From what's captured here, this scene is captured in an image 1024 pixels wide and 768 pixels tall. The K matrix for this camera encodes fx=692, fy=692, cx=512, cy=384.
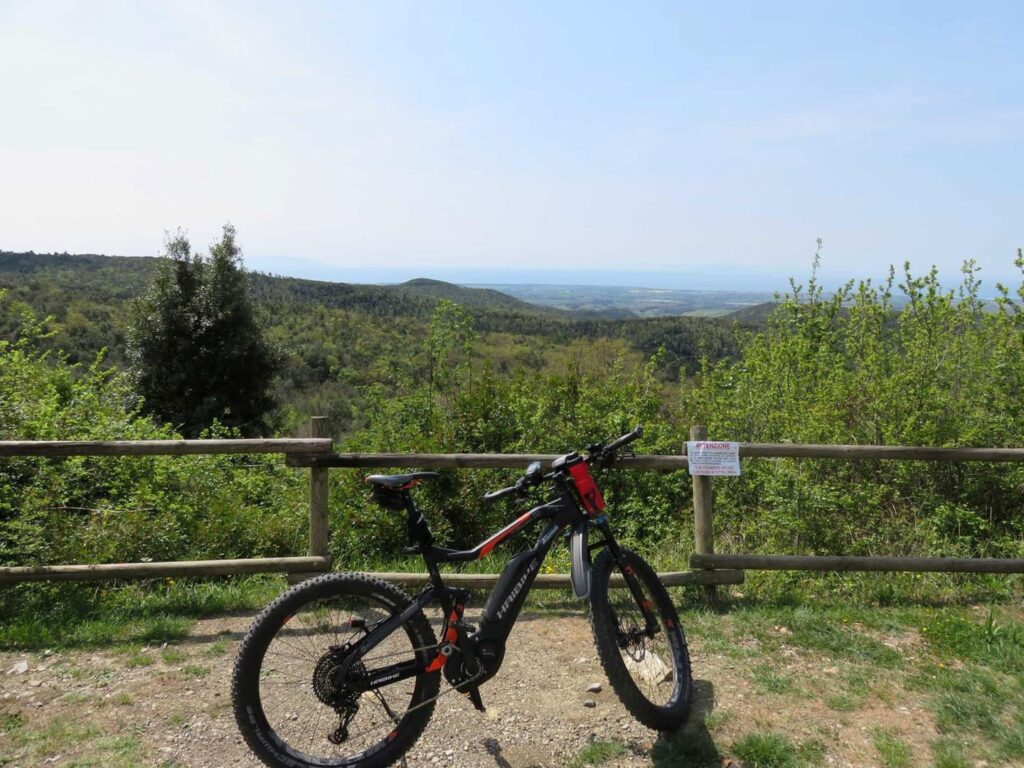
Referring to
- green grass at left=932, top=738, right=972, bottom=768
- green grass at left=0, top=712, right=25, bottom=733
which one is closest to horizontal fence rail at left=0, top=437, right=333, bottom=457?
green grass at left=0, top=712, right=25, bottom=733

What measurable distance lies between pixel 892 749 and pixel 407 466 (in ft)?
10.4

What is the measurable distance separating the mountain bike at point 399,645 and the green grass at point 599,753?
0.19 m

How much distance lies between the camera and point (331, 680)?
114 inches

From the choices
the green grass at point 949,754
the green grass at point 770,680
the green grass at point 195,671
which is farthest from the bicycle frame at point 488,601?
the green grass at point 949,754

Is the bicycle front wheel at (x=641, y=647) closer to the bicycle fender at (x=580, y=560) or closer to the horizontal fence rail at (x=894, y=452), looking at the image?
the bicycle fender at (x=580, y=560)

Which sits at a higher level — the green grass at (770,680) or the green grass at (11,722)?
the green grass at (11,722)

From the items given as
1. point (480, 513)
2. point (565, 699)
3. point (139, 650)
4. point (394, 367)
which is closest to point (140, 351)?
point (394, 367)

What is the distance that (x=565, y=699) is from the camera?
3715 mm

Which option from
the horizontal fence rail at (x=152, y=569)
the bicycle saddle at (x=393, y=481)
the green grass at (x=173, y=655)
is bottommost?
the green grass at (x=173, y=655)

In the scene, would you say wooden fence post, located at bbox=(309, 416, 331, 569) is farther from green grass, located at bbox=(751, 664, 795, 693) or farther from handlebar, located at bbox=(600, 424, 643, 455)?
green grass, located at bbox=(751, 664, 795, 693)

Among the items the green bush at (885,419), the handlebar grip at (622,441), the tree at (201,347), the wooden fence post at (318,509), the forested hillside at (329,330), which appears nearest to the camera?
the handlebar grip at (622,441)

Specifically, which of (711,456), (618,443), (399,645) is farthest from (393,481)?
(711,456)

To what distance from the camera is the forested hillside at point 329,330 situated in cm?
2608

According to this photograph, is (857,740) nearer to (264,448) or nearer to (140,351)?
(264,448)
